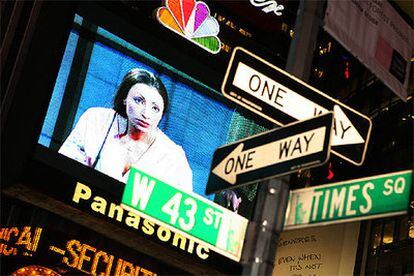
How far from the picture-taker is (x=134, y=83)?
1605 centimetres

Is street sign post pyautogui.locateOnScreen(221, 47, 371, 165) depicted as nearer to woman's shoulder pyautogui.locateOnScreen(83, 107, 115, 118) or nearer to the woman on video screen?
the woman on video screen

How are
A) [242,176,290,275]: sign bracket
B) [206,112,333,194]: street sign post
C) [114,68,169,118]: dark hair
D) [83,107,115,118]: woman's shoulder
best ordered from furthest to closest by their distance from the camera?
[114,68,169,118]: dark hair < [83,107,115,118]: woman's shoulder < [242,176,290,275]: sign bracket < [206,112,333,194]: street sign post

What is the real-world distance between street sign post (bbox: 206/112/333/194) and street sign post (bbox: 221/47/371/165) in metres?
0.34

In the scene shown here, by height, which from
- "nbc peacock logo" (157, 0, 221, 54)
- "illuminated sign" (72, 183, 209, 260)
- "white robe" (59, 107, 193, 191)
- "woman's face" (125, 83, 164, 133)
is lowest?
"illuminated sign" (72, 183, 209, 260)

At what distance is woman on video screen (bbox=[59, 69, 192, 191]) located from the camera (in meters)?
15.2

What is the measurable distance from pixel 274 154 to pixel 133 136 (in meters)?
10.2

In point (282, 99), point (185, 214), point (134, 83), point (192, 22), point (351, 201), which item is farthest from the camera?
point (192, 22)

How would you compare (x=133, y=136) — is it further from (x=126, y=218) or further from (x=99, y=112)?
(x=126, y=218)

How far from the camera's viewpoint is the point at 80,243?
15.8 m

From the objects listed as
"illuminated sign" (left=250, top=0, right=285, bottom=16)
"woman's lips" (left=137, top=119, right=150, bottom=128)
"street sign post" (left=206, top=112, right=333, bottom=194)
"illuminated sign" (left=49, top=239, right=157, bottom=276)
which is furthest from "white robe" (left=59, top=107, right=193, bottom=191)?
"street sign post" (left=206, top=112, right=333, bottom=194)

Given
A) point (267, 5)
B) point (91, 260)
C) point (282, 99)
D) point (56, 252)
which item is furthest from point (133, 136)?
point (282, 99)

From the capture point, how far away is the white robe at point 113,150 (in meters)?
14.9

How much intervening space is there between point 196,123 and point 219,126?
624 millimetres

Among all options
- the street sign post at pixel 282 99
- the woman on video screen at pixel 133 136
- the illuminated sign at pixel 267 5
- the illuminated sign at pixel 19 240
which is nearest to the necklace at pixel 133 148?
the woman on video screen at pixel 133 136
